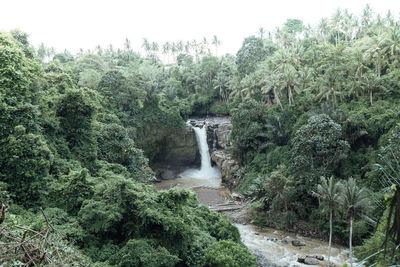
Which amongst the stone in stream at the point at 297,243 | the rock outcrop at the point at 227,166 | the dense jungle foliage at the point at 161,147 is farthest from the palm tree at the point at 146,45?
the stone in stream at the point at 297,243

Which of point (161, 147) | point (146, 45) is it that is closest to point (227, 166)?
point (161, 147)

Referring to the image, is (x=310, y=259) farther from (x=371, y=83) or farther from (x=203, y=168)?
(x=203, y=168)

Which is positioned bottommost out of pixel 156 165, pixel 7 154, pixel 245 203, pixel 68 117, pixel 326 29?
pixel 245 203

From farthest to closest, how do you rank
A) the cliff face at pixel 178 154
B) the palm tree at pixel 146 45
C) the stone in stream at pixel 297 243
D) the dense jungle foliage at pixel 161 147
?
1. the palm tree at pixel 146 45
2. the cliff face at pixel 178 154
3. the stone in stream at pixel 297 243
4. the dense jungle foliage at pixel 161 147

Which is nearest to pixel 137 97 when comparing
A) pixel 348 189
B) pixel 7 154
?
pixel 7 154

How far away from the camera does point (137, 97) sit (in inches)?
1433

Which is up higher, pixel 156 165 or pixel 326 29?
pixel 326 29

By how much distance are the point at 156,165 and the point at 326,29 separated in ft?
143

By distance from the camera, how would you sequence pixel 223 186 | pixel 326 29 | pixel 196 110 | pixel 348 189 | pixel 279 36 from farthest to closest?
pixel 279 36, pixel 326 29, pixel 196 110, pixel 223 186, pixel 348 189

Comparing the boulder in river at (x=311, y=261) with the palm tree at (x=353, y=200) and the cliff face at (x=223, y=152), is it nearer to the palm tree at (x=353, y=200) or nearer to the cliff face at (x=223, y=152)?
the palm tree at (x=353, y=200)

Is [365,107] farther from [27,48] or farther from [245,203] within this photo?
[27,48]

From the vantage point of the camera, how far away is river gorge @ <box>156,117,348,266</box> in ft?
65.6

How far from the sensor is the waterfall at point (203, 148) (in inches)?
1556

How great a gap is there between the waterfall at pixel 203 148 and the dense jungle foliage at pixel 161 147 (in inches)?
122
